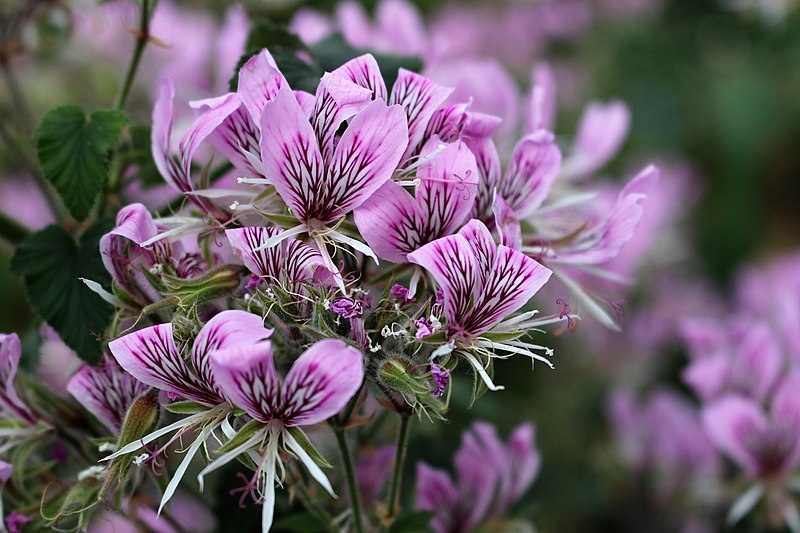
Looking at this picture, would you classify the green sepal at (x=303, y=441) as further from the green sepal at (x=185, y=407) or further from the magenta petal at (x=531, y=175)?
the magenta petal at (x=531, y=175)

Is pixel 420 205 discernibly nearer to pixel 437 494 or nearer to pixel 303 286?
pixel 303 286

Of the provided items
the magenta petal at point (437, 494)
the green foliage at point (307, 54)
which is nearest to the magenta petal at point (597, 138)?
the green foliage at point (307, 54)

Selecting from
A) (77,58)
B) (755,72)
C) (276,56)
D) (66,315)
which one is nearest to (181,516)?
(66,315)

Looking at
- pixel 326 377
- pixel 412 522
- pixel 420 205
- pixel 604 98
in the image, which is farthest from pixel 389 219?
pixel 604 98

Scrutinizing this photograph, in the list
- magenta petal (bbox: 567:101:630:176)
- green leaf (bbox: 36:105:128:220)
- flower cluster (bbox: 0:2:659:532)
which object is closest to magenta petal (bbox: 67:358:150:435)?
flower cluster (bbox: 0:2:659:532)

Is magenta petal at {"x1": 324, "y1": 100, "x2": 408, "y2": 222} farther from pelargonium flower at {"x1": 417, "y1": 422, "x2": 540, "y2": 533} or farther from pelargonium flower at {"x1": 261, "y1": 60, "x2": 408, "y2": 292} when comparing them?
pelargonium flower at {"x1": 417, "y1": 422, "x2": 540, "y2": 533}

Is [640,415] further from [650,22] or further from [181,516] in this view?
[650,22]
